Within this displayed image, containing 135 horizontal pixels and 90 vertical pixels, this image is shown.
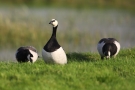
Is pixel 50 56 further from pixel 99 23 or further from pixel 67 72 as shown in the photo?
pixel 99 23

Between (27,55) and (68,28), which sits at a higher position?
(68,28)

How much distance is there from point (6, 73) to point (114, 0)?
23.8 m

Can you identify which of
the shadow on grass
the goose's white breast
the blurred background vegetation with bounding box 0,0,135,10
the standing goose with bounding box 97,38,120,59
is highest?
the blurred background vegetation with bounding box 0,0,135,10

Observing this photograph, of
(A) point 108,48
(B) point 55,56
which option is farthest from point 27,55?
(A) point 108,48

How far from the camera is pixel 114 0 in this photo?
29531 millimetres

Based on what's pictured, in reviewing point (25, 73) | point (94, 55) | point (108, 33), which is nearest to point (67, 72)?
point (25, 73)

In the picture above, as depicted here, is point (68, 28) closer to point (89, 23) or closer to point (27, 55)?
point (89, 23)

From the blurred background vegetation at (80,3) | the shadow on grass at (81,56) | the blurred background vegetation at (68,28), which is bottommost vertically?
the shadow on grass at (81,56)

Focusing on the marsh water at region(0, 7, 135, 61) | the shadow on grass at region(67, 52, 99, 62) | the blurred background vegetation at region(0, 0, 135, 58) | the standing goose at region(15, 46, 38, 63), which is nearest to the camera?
the standing goose at region(15, 46, 38, 63)

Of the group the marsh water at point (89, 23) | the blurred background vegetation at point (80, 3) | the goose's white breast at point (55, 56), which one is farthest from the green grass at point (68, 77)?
the blurred background vegetation at point (80, 3)

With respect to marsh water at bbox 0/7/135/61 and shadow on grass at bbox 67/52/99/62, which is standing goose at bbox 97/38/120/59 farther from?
marsh water at bbox 0/7/135/61

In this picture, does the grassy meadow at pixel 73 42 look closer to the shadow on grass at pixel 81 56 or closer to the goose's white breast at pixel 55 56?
the shadow on grass at pixel 81 56

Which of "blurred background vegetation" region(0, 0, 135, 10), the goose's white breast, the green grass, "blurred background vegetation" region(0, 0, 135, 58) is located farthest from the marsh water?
the green grass

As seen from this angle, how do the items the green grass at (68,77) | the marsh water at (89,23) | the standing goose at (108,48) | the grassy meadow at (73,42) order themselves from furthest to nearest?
the marsh water at (89,23)
the standing goose at (108,48)
the grassy meadow at (73,42)
the green grass at (68,77)
